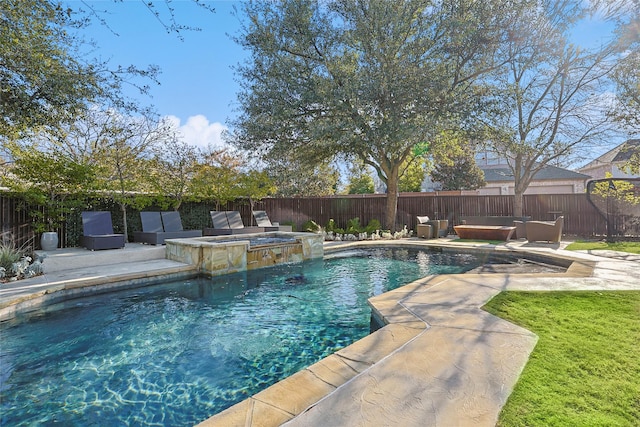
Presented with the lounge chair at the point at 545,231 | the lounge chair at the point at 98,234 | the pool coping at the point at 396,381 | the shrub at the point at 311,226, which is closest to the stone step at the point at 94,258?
the lounge chair at the point at 98,234

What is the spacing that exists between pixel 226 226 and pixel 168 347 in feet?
26.7

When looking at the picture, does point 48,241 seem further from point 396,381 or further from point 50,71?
point 396,381

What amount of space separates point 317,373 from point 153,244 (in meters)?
8.39

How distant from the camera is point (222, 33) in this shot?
36.1 feet

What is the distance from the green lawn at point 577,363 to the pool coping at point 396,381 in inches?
4.4

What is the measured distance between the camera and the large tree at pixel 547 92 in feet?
35.3

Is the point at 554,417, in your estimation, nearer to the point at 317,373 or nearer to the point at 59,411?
the point at 317,373

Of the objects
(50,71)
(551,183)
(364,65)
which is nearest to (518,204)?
(364,65)

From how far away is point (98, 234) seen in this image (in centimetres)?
847

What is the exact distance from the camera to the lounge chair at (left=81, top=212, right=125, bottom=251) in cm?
802

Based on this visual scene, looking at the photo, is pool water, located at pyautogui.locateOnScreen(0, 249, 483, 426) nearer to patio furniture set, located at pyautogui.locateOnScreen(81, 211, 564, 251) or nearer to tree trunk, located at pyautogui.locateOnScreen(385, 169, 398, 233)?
patio furniture set, located at pyautogui.locateOnScreen(81, 211, 564, 251)

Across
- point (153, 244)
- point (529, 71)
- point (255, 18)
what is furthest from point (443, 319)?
point (529, 71)

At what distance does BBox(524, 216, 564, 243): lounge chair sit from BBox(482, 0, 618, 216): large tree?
10.3ft

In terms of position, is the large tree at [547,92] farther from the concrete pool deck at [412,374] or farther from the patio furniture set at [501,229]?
the concrete pool deck at [412,374]
